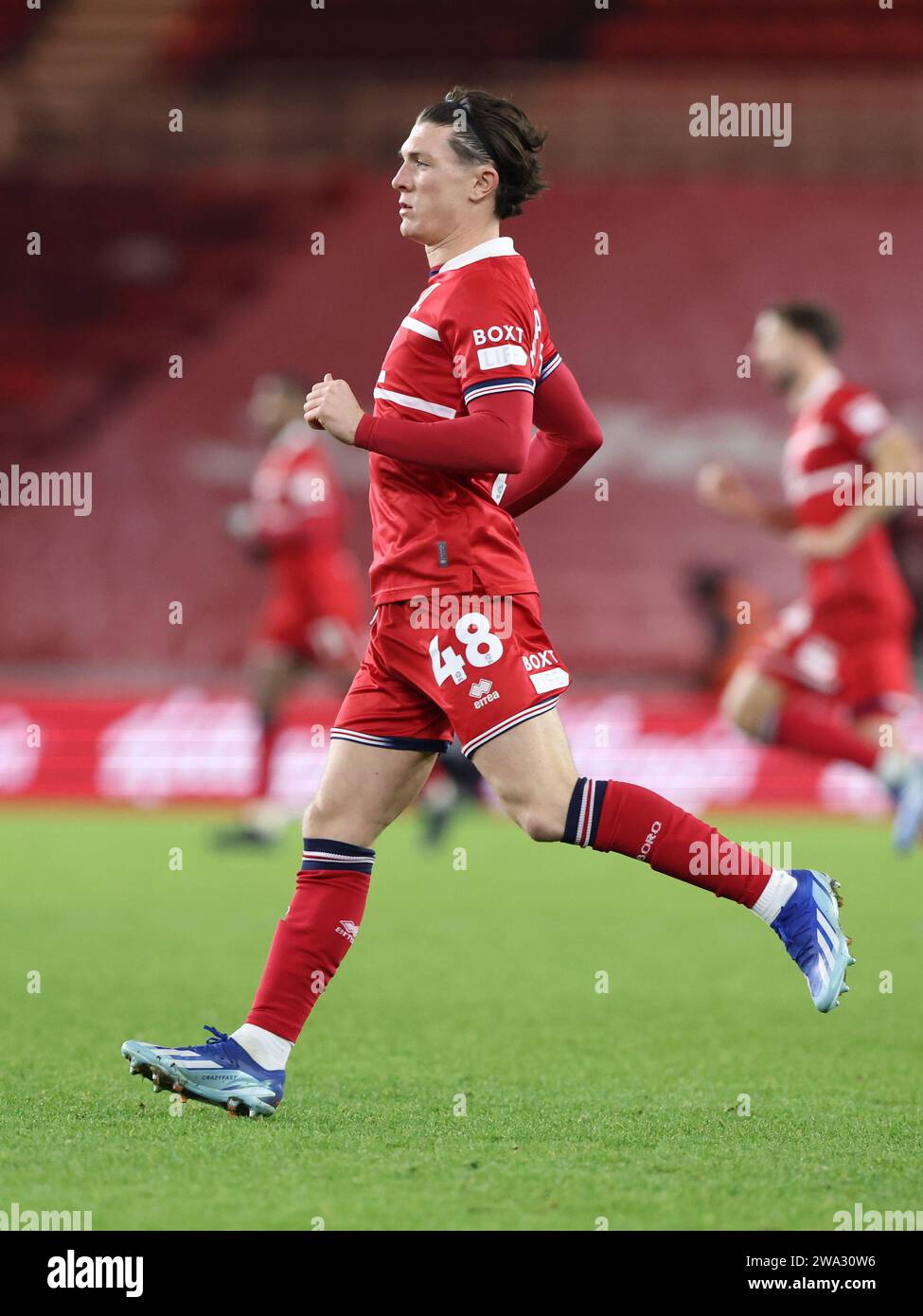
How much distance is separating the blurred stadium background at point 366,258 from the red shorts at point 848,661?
32.1ft

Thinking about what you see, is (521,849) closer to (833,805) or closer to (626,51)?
(833,805)

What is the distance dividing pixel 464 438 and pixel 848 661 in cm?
477

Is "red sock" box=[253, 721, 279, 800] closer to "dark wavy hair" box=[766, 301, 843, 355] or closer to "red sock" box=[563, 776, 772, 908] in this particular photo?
"dark wavy hair" box=[766, 301, 843, 355]

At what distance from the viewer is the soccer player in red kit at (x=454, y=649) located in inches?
141

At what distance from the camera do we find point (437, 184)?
375cm

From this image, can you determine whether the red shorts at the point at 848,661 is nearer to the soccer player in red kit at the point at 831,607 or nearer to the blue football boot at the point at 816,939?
the soccer player in red kit at the point at 831,607

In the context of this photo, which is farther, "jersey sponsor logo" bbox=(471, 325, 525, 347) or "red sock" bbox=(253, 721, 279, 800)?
"red sock" bbox=(253, 721, 279, 800)

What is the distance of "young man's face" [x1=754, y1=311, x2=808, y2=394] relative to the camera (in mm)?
8062

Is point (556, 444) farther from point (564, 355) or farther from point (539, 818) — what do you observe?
point (564, 355)

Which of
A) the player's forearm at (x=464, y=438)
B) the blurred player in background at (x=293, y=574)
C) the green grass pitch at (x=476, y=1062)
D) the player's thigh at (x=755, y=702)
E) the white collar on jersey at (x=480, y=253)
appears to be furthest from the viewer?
the blurred player in background at (x=293, y=574)

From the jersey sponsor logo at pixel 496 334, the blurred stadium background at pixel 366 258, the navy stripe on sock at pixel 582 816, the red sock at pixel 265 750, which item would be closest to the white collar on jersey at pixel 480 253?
the jersey sponsor logo at pixel 496 334

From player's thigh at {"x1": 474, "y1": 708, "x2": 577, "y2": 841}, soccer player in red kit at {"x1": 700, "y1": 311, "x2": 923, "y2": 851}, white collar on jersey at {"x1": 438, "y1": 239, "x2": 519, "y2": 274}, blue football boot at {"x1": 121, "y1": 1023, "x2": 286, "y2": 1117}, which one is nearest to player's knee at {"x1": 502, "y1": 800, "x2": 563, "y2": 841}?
player's thigh at {"x1": 474, "y1": 708, "x2": 577, "y2": 841}

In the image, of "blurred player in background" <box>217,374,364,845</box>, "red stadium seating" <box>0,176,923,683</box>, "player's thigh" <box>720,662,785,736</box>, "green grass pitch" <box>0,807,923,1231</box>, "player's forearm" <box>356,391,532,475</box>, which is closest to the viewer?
"green grass pitch" <box>0,807,923,1231</box>

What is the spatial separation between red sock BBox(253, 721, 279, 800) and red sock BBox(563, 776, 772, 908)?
7.07m
